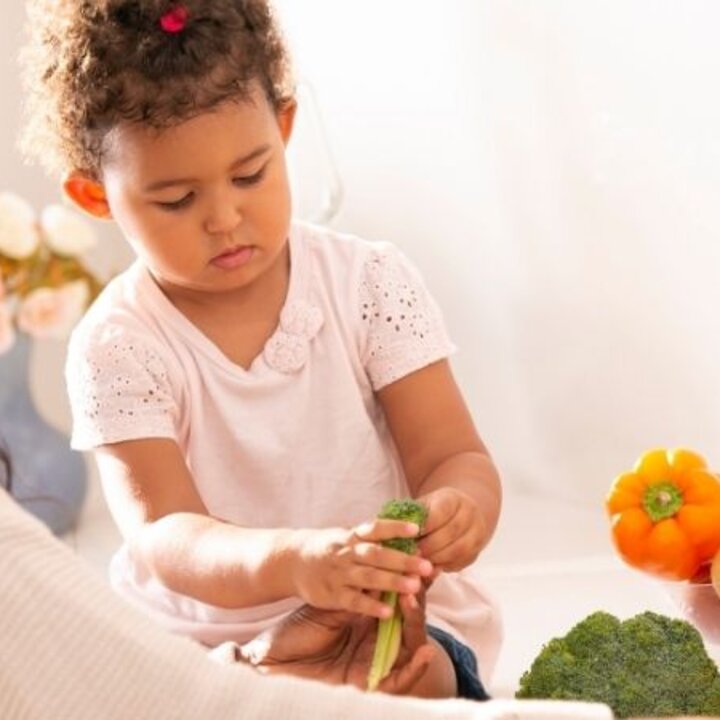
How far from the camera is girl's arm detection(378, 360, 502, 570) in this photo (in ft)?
6.74

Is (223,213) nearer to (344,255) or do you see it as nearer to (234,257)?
(234,257)

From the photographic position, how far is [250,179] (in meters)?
2.01

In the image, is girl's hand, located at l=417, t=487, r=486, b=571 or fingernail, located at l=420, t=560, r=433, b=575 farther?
girl's hand, located at l=417, t=487, r=486, b=571

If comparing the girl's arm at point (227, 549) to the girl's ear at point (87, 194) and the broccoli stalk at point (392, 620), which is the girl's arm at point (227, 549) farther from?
the girl's ear at point (87, 194)

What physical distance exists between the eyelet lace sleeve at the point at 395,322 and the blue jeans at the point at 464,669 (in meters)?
0.32

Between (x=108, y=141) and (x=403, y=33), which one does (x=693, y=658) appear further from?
(x=403, y=33)

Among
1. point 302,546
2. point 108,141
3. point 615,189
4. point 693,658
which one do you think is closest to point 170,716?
point 302,546

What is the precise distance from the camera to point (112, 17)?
2.08 meters

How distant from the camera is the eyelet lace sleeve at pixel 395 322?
7.11 ft

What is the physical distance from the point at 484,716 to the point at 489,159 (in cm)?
219

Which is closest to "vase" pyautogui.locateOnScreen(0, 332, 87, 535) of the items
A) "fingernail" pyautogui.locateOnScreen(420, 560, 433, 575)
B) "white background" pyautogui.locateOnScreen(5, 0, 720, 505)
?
"white background" pyautogui.locateOnScreen(5, 0, 720, 505)

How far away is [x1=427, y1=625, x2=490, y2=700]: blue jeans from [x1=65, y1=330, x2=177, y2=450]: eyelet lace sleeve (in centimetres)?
37

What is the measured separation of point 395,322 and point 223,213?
0.93ft

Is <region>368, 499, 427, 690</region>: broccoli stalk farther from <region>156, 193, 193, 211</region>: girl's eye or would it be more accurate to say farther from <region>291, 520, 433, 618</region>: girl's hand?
<region>156, 193, 193, 211</region>: girl's eye
